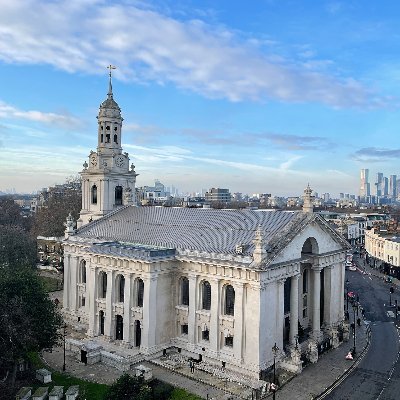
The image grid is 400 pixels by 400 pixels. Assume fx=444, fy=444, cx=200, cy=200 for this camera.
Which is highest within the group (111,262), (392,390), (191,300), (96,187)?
(96,187)

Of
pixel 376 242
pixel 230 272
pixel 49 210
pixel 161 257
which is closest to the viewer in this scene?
pixel 230 272

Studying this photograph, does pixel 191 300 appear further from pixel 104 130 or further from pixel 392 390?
pixel 104 130

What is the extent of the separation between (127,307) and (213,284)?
31.0 ft

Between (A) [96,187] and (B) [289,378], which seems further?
(A) [96,187]

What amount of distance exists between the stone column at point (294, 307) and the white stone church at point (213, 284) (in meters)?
0.09

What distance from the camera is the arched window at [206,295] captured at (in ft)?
137

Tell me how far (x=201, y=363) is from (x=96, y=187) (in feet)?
89.3

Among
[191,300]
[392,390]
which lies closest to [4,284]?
[191,300]

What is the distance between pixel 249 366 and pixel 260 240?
11.0 m

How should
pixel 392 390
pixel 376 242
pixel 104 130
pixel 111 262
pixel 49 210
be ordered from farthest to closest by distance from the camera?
pixel 49 210 → pixel 376 242 → pixel 104 130 → pixel 111 262 → pixel 392 390

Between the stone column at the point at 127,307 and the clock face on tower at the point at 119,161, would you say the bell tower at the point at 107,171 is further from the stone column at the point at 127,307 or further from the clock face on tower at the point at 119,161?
the stone column at the point at 127,307

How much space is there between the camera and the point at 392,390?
36781 millimetres

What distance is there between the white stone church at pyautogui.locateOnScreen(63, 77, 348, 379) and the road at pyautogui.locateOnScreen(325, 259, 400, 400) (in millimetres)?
4181

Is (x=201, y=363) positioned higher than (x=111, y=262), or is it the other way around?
(x=111, y=262)
